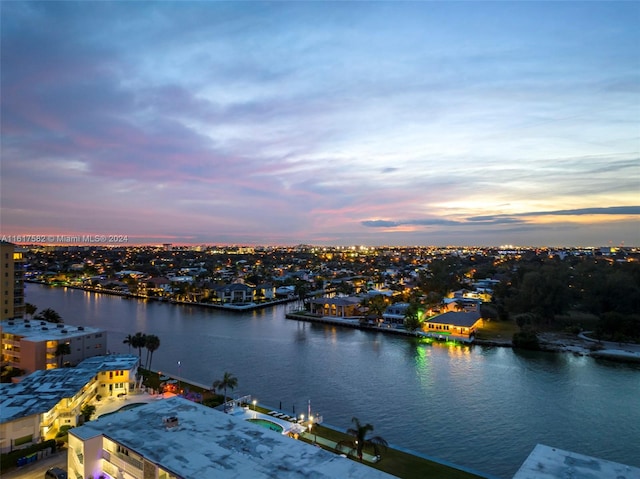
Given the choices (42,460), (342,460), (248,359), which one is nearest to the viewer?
(342,460)

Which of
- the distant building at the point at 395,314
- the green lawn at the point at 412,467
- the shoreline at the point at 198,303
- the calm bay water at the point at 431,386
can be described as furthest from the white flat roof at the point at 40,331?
the distant building at the point at 395,314

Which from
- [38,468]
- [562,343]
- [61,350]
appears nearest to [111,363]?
[61,350]

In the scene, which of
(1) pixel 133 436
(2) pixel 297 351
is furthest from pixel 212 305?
(1) pixel 133 436

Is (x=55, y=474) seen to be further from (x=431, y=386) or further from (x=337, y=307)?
(x=337, y=307)

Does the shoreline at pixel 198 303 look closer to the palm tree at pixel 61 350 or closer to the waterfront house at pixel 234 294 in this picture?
the waterfront house at pixel 234 294

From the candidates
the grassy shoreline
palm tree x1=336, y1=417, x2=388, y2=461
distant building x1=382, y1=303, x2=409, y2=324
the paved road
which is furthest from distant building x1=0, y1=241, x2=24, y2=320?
distant building x1=382, y1=303, x2=409, y2=324

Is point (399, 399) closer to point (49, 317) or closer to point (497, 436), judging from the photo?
point (497, 436)
